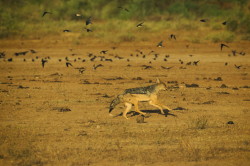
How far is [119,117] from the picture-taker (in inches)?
435

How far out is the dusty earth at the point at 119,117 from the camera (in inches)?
313

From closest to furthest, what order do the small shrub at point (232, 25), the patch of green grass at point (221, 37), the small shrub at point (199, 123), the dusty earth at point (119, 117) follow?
the dusty earth at point (119, 117) < the small shrub at point (199, 123) < the patch of green grass at point (221, 37) < the small shrub at point (232, 25)

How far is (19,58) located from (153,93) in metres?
15.3

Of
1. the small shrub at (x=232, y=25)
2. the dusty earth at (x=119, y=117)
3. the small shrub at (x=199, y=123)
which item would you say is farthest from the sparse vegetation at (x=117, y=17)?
the small shrub at (x=199, y=123)

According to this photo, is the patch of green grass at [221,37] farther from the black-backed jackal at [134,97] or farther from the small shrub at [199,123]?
the small shrub at [199,123]

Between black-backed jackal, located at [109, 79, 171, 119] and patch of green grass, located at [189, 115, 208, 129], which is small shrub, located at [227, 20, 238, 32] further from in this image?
patch of green grass, located at [189, 115, 208, 129]

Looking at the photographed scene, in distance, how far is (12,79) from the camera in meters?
18.3

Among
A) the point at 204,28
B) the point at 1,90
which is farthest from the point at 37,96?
the point at 204,28

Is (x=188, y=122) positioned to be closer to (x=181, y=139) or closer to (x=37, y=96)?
(x=181, y=139)

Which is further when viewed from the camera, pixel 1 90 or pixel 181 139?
pixel 1 90

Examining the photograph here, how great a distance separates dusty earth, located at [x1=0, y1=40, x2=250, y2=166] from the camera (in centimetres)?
795

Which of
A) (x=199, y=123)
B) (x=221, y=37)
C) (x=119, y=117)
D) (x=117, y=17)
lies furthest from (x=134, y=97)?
(x=117, y=17)

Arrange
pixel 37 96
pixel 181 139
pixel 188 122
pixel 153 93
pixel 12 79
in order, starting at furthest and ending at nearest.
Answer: pixel 12 79
pixel 37 96
pixel 153 93
pixel 188 122
pixel 181 139

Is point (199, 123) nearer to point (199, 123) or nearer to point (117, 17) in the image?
point (199, 123)
